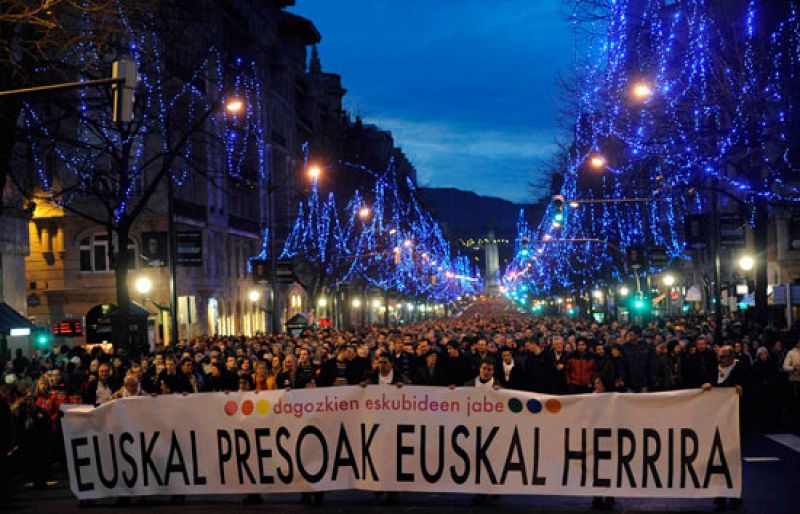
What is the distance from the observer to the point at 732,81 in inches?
1021

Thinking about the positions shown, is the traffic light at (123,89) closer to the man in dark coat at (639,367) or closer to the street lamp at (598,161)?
the man in dark coat at (639,367)

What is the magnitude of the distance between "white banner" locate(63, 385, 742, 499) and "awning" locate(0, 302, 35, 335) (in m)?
17.5

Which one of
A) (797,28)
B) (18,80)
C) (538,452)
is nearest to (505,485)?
(538,452)

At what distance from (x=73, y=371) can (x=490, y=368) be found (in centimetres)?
1203

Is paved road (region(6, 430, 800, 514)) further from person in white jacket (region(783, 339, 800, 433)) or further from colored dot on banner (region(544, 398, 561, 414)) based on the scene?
person in white jacket (region(783, 339, 800, 433))

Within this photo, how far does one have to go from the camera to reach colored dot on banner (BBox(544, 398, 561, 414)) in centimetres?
1230

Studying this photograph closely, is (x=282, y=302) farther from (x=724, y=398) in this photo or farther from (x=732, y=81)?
(x=724, y=398)

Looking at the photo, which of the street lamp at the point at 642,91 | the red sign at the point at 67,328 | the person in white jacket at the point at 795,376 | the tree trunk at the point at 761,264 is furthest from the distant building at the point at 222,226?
the tree trunk at the point at 761,264

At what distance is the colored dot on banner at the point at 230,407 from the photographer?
42.8 feet

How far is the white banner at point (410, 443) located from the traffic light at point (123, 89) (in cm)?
396

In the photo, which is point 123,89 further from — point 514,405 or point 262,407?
point 514,405

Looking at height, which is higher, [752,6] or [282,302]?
[752,6]

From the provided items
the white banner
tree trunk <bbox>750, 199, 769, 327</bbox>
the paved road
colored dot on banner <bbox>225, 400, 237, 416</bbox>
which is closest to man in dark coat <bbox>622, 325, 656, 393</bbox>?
the paved road

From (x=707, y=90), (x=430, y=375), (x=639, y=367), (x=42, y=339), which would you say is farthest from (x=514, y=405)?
(x=42, y=339)
